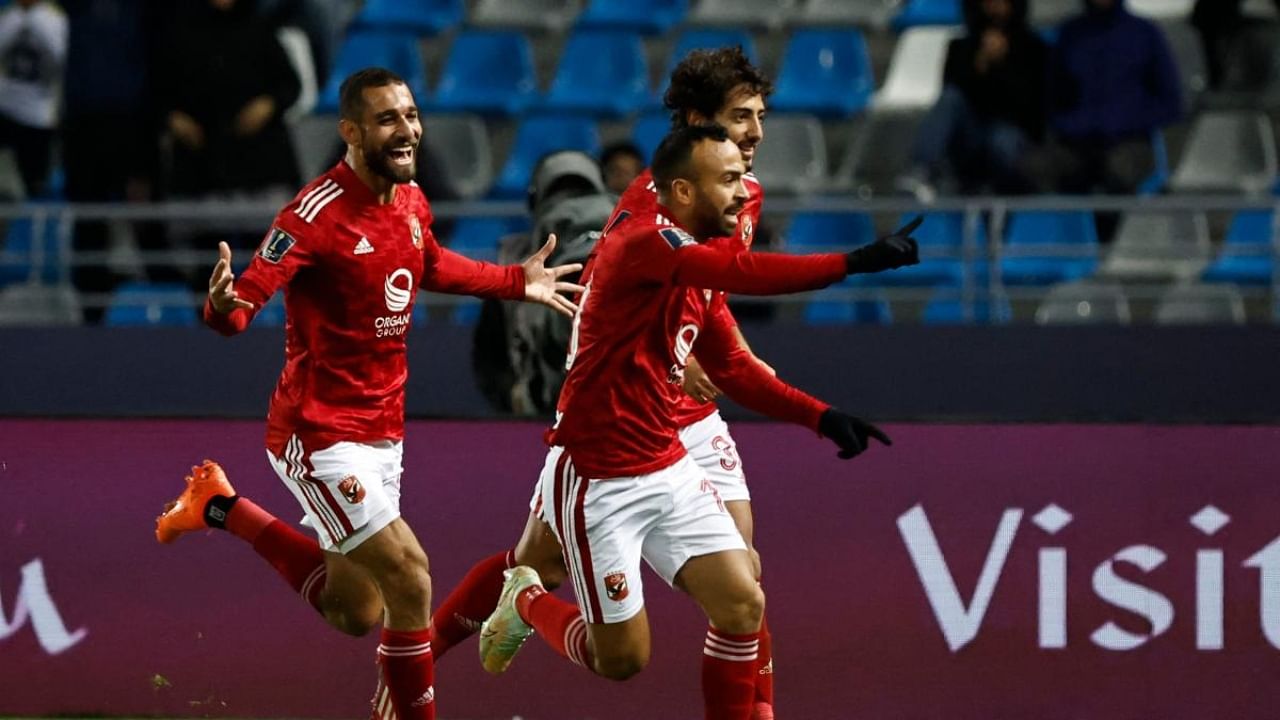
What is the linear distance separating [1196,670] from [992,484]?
0.93 metres

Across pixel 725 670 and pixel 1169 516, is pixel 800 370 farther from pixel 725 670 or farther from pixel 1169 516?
pixel 725 670

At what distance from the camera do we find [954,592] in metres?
7.29

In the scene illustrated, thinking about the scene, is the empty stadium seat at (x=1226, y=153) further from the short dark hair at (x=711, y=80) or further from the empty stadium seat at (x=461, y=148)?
the short dark hair at (x=711, y=80)

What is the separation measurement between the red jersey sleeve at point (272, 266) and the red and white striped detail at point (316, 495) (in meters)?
0.46

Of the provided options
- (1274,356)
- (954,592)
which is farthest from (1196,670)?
(1274,356)

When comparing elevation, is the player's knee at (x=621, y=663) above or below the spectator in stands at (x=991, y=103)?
below

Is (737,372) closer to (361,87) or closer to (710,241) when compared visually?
(710,241)

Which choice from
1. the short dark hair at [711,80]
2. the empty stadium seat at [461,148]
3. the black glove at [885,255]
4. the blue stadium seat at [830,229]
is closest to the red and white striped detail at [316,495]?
the short dark hair at [711,80]

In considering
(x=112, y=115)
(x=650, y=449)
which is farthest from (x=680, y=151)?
(x=112, y=115)

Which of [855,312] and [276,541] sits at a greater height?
[855,312]

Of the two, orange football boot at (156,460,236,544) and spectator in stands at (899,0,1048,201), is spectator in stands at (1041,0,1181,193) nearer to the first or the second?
spectator in stands at (899,0,1048,201)

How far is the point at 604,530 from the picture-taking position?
5945 mm

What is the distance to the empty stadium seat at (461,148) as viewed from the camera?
40.0ft

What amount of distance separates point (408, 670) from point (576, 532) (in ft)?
2.82
